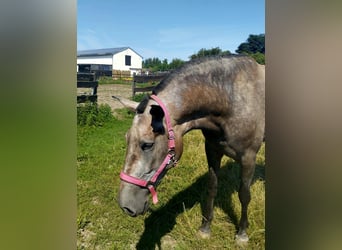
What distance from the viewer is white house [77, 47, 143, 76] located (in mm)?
995

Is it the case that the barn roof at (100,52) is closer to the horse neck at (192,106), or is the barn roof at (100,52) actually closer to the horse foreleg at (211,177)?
the horse neck at (192,106)

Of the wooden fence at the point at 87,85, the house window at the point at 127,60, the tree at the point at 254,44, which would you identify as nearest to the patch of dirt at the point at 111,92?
the wooden fence at the point at 87,85

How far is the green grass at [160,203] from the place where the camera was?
1.36 meters

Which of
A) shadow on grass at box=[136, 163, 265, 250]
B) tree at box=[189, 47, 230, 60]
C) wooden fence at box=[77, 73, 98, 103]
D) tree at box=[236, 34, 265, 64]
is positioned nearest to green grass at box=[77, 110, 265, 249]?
shadow on grass at box=[136, 163, 265, 250]

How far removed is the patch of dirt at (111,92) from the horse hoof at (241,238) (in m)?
0.81

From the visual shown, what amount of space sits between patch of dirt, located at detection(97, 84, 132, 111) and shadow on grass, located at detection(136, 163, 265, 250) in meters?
0.65

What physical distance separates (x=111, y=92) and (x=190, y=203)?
83cm

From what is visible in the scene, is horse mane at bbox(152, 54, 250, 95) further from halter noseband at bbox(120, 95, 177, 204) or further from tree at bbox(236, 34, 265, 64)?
tree at bbox(236, 34, 265, 64)

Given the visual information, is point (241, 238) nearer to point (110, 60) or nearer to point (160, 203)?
point (160, 203)

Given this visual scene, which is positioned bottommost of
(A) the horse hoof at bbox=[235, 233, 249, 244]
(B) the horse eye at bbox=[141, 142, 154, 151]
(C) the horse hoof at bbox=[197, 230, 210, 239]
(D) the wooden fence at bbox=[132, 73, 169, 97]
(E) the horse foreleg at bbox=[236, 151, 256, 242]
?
(C) the horse hoof at bbox=[197, 230, 210, 239]
